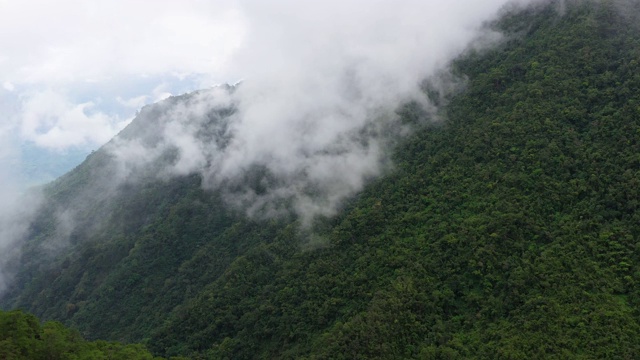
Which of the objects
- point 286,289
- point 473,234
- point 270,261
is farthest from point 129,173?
point 473,234

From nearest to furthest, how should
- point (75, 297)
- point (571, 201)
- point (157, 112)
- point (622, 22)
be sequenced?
point (571, 201) → point (622, 22) → point (75, 297) → point (157, 112)

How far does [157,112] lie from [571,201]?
4241 inches

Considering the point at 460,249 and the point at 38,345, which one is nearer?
the point at 38,345

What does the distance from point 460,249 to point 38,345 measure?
42.0 metres

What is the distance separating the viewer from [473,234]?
54312 mm

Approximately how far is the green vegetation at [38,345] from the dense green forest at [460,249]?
69.0 ft

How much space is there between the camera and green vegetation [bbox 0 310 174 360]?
3525 centimetres

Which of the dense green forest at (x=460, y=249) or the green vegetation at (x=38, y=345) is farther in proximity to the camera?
the dense green forest at (x=460, y=249)

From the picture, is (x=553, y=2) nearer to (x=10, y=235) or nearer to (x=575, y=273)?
(x=575, y=273)

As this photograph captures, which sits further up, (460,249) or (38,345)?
(38,345)

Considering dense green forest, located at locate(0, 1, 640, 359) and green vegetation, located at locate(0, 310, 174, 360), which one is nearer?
green vegetation, located at locate(0, 310, 174, 360)

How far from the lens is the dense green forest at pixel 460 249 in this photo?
46.5 meters

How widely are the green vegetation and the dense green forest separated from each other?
69.0 feet

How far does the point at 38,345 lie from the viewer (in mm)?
36969
